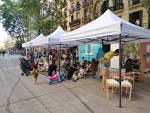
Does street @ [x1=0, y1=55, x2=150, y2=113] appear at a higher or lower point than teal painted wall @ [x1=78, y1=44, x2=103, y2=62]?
lower

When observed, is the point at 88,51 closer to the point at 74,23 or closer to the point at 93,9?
the point at 93,9

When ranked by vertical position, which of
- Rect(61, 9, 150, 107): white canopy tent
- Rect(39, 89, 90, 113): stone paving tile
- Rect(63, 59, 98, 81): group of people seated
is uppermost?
Rect(61, 9, 150, 107): white canopy tent

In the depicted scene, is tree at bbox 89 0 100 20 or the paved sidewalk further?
tree at bbox 89 0 100 20

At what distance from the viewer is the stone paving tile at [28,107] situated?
7.55 meters

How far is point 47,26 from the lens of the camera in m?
31.9

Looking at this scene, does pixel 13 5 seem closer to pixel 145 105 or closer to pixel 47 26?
pixel 47 26

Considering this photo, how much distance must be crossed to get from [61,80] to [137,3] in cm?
1579

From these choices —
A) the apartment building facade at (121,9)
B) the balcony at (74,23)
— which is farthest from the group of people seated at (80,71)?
the balcony at (74,23)

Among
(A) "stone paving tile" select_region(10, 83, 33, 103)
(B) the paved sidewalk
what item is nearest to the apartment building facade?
(B) the paved sidewalk

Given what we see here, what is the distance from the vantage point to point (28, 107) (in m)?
7.98

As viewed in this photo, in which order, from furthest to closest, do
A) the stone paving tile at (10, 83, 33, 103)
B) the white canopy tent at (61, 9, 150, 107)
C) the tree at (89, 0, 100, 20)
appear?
the tree at (89, 0, 100, 20) < the stone paving tile at (10, 83, 33, 103) < the white canopy tent at (61, 9, 150, 107)

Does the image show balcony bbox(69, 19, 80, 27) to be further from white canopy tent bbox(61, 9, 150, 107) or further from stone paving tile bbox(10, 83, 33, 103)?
stone paving tile bbox(10, 83, 33, 103)

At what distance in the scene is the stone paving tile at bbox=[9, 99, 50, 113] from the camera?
297 inches

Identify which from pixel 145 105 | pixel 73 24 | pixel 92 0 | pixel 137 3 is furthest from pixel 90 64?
pixel 73 24
